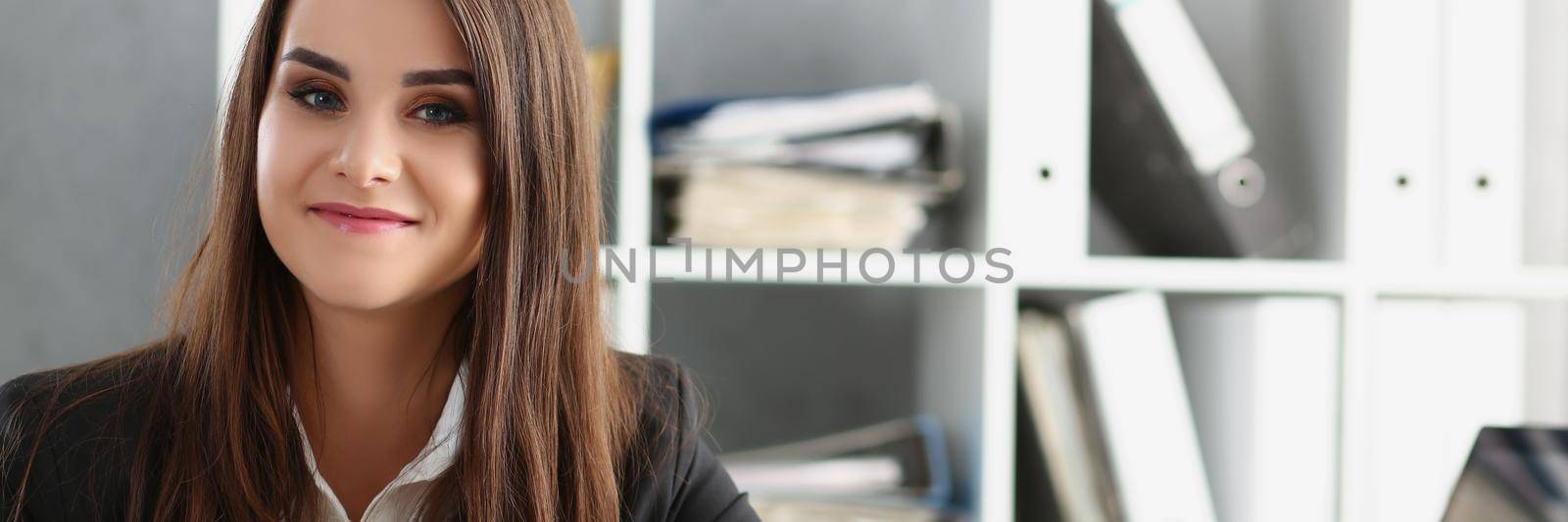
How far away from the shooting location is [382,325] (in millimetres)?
821

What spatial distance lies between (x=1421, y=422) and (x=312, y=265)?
108cm

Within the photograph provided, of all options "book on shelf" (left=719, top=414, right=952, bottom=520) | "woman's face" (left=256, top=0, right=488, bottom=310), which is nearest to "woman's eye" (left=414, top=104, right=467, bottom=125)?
"woman's face" (left=256, top=0, right=488, bottom=310)

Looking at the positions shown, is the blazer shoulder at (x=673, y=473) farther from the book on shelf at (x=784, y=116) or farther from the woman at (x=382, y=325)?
the book on shelf at (x=784, y=116)

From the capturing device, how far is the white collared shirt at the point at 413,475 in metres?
0.81

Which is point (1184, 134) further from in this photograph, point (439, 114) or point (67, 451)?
point (67, 451)

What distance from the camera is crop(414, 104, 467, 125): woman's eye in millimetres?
750

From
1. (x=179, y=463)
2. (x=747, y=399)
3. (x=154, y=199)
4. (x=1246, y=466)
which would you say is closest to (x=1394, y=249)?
(x=1246, y=466)

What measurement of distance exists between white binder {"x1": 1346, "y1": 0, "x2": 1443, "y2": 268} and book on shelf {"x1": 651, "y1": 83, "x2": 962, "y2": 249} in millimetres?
429

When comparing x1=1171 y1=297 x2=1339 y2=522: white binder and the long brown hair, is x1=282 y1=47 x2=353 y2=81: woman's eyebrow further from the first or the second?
x1=1171 y1=297 x2=1339 y2=522: white binder

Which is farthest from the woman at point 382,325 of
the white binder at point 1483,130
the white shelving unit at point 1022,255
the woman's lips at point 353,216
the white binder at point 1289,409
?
the white binder at point 1483,130

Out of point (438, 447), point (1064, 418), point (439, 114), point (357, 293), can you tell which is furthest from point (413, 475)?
point (1064, 418)

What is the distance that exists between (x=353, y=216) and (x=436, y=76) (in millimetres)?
111

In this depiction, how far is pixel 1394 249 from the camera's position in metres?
1.13

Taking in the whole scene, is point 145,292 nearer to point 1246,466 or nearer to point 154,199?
point 154,199
